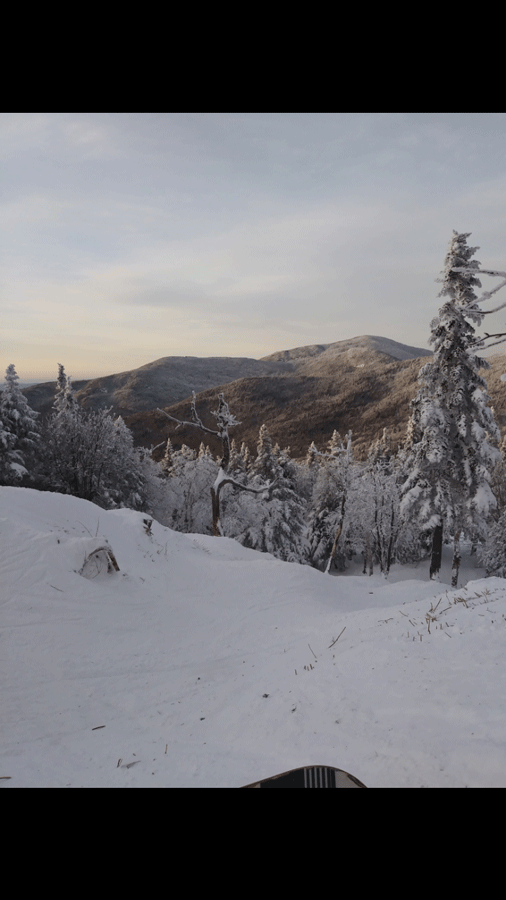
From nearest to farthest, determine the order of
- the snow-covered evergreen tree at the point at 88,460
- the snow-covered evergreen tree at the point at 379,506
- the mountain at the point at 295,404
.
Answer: the snow-covered evergreen tree at the point at 88,460 → the snow-covered evergreen tree at the point at 379,506 → the mountain at the point at 295,404

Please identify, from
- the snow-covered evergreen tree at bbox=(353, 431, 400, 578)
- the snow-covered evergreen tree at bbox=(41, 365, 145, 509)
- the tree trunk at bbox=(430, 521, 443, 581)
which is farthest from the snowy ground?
the snow-covered evergreen tree at bbox=(353, 431, 400, 578)

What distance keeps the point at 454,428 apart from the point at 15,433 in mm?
25003

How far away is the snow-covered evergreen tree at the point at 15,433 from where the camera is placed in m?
24.7

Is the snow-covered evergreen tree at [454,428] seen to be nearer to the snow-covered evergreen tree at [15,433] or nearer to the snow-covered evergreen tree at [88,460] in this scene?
the snow-covered evergreen tree at [88,460]

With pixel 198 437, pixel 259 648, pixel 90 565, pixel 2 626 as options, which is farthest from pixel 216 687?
pixel 198 437

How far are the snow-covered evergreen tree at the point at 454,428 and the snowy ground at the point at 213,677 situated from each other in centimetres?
1111

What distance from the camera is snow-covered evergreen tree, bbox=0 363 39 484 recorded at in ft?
81.0

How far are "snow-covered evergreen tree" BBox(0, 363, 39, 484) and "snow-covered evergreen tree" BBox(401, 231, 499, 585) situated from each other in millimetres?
21803

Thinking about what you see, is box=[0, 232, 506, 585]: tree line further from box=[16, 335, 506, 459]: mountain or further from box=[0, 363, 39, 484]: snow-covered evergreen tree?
box=[16, 335, 506, 459]: mountain

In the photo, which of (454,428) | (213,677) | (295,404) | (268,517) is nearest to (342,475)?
(268,517)

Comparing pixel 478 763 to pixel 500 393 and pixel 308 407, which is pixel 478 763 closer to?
pixel 500 393

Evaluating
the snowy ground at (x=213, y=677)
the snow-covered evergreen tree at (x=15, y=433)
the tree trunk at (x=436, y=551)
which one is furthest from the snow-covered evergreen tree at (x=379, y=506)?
the snow-covered evergreen tree at (x=15, y=433)
